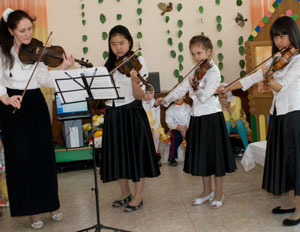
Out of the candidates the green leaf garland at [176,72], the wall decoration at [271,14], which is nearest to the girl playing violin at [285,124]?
the wall decoration at [271,14]

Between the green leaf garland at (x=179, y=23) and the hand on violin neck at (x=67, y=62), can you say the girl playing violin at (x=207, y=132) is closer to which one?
the hand on violin neck at (x=67, y=62)

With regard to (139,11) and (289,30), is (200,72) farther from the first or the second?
(139,11)

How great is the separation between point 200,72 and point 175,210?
1103 millimetres

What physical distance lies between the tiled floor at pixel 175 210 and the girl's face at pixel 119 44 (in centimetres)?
127

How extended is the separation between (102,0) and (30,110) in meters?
2.94

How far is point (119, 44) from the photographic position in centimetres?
300

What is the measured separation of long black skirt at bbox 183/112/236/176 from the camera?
3.05 m

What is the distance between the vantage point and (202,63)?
2971 mm

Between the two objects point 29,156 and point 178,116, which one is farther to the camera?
point 178,116

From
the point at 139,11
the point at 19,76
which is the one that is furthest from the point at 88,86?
the point at 139,11

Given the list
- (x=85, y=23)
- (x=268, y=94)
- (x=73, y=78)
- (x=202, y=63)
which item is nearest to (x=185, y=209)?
(x=202, y=63)

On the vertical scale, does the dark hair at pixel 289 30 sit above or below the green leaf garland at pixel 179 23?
below

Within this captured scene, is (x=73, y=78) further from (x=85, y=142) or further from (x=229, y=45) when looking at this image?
(x=229, y=45)

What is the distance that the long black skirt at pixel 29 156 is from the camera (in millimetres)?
2893
